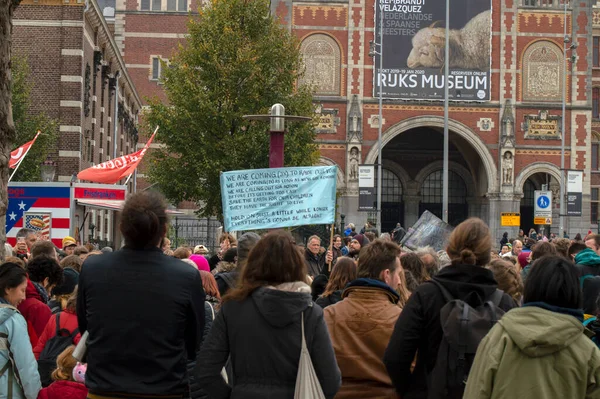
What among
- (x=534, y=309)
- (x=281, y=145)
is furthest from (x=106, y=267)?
(x=281, y=145)

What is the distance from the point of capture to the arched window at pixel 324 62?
155 ft

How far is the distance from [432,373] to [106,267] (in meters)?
1.70

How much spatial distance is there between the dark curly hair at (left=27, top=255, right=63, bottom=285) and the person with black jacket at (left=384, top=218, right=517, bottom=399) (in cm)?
425

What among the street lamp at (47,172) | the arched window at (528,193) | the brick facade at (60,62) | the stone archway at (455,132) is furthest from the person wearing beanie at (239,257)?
the arched window at (528,193)

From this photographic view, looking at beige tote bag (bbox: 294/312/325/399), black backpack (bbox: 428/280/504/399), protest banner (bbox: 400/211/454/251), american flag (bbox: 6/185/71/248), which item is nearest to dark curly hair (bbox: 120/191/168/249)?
beige tote bag (bbox: 294/312/325/399)

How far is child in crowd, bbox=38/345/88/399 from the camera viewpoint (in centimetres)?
575

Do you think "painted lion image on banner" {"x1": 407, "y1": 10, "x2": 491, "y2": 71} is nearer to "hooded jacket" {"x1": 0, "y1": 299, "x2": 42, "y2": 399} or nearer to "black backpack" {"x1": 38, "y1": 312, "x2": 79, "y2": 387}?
"black backpack" {"x1": 38, "y1": 312, "x2": 79, "y2": 387}

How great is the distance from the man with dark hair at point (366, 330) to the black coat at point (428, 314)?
42cm

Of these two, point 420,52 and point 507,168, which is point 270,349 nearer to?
point 420,52

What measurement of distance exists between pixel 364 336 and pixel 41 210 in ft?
49.4

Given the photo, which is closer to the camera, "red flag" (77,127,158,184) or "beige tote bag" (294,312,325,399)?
"beige tote bag" (294,312,325,399)

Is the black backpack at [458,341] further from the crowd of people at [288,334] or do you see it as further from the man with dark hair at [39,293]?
the man with dark hair at [39,293]

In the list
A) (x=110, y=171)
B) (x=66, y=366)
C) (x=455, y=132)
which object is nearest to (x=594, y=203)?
(x=455, y=132)

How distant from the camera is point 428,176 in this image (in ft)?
171
